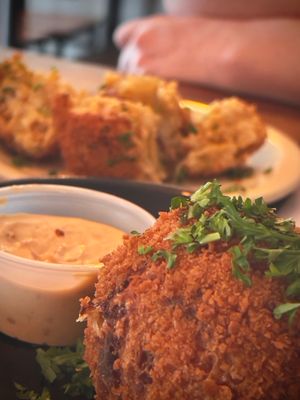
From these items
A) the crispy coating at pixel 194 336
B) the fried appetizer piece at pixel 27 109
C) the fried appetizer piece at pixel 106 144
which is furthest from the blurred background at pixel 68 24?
the crispy coating at pixel 194 336

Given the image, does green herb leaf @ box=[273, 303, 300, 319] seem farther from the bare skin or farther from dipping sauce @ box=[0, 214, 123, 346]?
the bare skin

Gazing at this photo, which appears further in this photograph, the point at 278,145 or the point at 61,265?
the point at 278,145

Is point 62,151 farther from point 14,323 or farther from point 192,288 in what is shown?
point 192,288

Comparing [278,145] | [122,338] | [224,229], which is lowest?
[278,145]

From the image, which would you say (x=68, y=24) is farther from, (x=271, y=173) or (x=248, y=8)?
(x=271, y=173)

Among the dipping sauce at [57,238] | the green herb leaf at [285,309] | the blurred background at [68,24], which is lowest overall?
the blurred background at [68,24]

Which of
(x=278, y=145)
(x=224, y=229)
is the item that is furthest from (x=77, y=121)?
(x=224, y=229)

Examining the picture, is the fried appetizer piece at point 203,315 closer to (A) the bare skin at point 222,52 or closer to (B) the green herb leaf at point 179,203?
(B) the green herb leaf at point 179,203

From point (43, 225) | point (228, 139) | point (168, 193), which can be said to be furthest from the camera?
point (228, 139)
